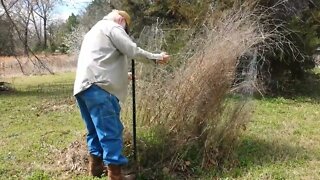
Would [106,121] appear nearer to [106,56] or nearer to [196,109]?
[106,56]

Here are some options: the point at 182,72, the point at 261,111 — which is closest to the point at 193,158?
the point at 182,72

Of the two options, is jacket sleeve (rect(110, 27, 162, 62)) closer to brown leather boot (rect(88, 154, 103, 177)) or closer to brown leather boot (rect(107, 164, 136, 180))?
brown leather boot (rect(107, 164, 136, 180))

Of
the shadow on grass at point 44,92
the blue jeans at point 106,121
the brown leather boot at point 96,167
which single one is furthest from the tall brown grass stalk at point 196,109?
the shadow on grass at point 44,92

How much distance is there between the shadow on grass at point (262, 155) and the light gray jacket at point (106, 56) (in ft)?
5.34

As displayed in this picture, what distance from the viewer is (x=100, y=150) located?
17.0ft

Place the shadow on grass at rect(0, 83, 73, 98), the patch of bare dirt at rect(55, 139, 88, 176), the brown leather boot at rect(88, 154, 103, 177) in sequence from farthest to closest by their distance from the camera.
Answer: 1. the shadow on grass at rect(0, 83, 73, 98)
2. the patch of bare dirt at rect(55, 139, 88, 176)
3. the brown leather boot at rect(88, 154, 103, 177)

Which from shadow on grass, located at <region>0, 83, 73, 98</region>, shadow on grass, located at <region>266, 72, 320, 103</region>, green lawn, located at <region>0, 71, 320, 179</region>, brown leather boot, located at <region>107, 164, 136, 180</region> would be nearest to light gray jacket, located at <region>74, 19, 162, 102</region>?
brown leather boot, located at <region>107, 164, 136, 180</region>

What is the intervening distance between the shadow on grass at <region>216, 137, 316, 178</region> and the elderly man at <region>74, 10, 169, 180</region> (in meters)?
1.30

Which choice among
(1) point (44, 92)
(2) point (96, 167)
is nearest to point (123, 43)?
(2) point (96, 167)

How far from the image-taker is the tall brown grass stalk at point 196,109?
5383 millimetres

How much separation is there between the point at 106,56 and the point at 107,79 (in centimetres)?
23

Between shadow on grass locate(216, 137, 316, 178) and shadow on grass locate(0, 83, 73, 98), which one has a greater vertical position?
shadow on grass locate(216, 137, 316, 178)

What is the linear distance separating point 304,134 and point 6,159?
14.7ft

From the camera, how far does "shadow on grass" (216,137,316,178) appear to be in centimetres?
541
